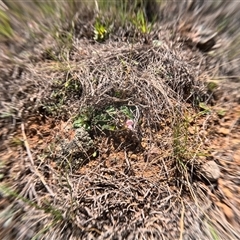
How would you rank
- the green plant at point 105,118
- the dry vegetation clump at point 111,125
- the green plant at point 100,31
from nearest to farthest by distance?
the dry vegetation clump at point 111,125, the green plant at point 105,118, the green plant at point 100,31

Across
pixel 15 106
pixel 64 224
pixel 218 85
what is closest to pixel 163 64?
pixel 218 85

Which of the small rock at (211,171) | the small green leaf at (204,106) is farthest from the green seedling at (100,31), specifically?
the small rock at (211,171)

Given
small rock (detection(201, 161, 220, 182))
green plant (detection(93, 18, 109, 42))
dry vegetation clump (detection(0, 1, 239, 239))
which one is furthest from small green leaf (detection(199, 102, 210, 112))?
green plant (detection(93, 18, 109, 42))

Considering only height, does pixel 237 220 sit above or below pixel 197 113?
→ below

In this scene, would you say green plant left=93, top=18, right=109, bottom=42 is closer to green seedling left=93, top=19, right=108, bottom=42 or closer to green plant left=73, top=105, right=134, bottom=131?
green seedling left=93, top=19, right=108, bottom=42

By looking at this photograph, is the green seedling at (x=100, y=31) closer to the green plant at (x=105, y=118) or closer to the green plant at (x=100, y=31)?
the green plant at (x=100, y=31)

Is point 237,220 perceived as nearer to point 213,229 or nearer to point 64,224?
point 213,229

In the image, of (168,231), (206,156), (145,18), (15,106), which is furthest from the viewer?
(145,18)

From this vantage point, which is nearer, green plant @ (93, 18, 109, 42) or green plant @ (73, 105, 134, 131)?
green plant @ (73, 105, 134, 131)

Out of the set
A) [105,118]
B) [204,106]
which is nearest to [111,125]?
[105,118]
